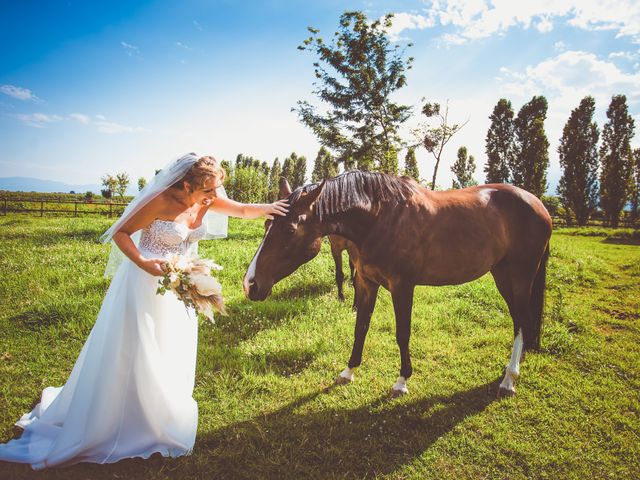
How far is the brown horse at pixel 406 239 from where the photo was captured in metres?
3.17

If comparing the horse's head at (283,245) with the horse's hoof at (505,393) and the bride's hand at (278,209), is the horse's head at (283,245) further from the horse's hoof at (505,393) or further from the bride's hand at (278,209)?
the horse's hoof at (505,393)

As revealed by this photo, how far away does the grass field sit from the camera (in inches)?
110

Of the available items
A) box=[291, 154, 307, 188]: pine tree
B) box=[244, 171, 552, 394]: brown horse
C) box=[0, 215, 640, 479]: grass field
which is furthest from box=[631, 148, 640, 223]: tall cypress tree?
box=[291, 154, 307, 188]: pine tree

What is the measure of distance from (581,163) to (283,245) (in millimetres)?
44208

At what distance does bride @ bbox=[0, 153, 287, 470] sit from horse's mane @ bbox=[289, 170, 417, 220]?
0.50 m

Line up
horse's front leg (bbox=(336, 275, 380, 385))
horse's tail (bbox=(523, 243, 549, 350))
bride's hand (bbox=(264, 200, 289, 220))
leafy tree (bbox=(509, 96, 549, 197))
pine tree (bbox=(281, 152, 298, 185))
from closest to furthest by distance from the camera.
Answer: bride's hand (bbox=(264, 200, 289, 220)) → horse's front leg (bbox=(336, 275, 380, 385)) → horse's tail (bbox=(523, 243, 549, 350)) → leafy tree (bbox=(509, 96, 549, 197)) → pine tree (bbox=(281, 152, 298, 185))

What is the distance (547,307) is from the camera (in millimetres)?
6750

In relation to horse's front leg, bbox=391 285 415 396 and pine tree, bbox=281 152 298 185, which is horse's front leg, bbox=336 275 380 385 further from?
pine tree, bbox=281 152 298 185

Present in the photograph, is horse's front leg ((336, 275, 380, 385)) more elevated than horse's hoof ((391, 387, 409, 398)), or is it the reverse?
horse's front leg ((336, 275, 380, 385))

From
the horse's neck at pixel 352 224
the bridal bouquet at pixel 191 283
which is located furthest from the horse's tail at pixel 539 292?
the bridal bouquet at pixel 191 283

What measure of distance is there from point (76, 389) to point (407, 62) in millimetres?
21808

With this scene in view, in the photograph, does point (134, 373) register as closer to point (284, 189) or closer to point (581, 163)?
point (284, 189)

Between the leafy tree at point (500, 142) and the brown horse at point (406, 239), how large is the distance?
43208 mm

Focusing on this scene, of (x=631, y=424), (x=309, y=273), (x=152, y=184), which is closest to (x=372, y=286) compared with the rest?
(x=152, y=184)
